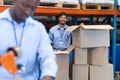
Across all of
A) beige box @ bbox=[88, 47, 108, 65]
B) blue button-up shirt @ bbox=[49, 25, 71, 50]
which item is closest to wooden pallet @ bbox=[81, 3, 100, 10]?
blue button-up shirt @ bbox=[49, 25, 71, 50]

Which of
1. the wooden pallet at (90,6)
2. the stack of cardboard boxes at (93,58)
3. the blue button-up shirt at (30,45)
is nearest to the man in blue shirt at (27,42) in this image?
the blue button-up shirt at (30,45)

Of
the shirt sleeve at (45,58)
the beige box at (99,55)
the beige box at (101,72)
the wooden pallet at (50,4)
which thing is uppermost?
the shirt sleeve at (45,58)

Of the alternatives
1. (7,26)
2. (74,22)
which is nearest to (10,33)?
(7,26)

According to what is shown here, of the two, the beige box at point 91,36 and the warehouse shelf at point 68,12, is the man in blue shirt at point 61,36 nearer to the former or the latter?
the warehouse shelf at point 68,12

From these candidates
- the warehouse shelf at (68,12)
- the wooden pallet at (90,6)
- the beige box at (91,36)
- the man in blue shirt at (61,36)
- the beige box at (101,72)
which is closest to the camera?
the beige box at (91,36)

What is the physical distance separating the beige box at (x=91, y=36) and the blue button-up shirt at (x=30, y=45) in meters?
4.12

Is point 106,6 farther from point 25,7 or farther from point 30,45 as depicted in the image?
point 25,7

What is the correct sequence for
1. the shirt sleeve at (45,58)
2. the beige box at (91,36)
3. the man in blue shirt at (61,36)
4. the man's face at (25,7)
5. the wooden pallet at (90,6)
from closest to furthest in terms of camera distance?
1. the man's face at (25,7)
2. the shirt sleeve at (45,58)
3. the beige box at (91,36)
4. the man in blue shirt at (61,36)
5. the wooden pallet at (90,6)

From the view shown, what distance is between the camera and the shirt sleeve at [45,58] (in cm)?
249

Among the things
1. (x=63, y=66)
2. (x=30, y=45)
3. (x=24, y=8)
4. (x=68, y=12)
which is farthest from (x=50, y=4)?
(x=24, y=8)

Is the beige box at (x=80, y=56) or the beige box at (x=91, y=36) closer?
the beige box at (x=91, y=36)

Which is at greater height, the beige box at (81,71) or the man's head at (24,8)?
the man's head at (24,8)

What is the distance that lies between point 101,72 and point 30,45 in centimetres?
463

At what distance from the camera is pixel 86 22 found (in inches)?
422
